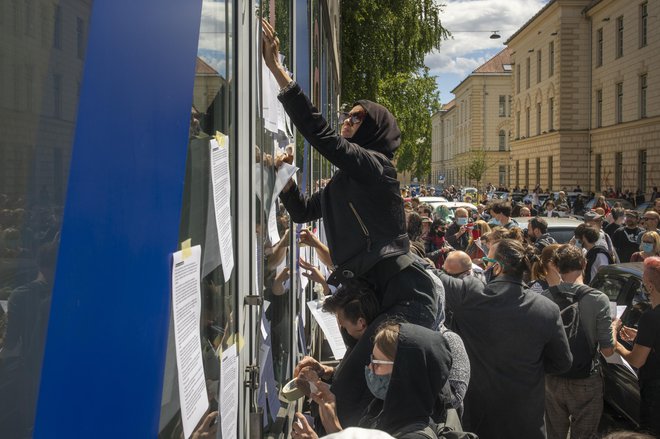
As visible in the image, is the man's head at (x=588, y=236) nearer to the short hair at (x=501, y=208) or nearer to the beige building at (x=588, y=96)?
the short hair at (x=501, y=208)

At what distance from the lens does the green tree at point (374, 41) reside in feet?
65.1

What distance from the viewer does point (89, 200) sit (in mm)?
830

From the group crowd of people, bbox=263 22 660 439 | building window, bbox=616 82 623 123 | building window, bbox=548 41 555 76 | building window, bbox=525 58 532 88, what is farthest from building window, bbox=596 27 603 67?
crowd of people, bbox=263 22 660 439

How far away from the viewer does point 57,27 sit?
75 centimetres

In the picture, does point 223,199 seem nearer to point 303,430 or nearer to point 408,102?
point 303,430

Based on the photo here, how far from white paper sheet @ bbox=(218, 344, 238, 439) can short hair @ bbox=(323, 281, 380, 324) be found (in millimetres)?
1148

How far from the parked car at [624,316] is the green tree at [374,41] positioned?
1364 centimetres

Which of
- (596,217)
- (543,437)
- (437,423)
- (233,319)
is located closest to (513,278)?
(543,437)

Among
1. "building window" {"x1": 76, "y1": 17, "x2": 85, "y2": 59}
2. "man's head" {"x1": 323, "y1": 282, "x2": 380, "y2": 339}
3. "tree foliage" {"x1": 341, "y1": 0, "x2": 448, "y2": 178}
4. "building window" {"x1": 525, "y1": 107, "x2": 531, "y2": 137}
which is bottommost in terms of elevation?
"man's head" {"x1": 323, "y1": 282, "x2": 380, "y2": 339}

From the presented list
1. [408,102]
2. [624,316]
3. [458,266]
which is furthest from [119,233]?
[408,102]

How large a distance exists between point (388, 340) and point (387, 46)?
18.9 meters

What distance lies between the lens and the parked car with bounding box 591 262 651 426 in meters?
5.94

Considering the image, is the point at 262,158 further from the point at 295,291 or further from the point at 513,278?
the point at 513,278

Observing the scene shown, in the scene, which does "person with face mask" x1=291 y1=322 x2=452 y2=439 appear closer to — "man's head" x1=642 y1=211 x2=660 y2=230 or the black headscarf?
the black headscarf
